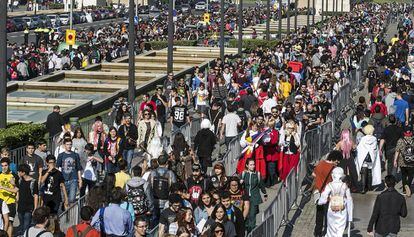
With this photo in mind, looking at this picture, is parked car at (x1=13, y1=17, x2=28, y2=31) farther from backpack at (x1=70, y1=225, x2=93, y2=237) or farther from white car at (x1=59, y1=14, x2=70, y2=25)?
backpack at (x1=70, y1=225, x2=93, y2=237)

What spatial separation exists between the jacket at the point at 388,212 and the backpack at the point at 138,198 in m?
3.13

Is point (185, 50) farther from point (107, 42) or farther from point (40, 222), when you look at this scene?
point (40, 222)

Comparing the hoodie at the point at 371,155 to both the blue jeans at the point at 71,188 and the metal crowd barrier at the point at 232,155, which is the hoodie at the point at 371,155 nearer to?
the metal crowd barrier at the point at 232,155

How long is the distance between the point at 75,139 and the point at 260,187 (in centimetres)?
469

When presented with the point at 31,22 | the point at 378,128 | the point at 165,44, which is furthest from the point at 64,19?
the point at 378,128

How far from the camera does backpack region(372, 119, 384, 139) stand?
26.3 metres

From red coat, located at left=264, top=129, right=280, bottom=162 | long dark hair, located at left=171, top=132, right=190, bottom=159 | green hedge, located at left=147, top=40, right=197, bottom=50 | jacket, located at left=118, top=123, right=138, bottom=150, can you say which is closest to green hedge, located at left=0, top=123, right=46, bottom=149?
jacket, located at left=118, top=123, right=138, bottom=150

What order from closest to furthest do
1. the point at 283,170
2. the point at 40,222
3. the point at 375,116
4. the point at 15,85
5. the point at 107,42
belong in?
the point at 40,222, the point at 283,170, the point at 375,116, the point at 15,85, the point at 107,42

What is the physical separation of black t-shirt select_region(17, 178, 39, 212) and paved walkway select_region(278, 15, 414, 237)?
3.89 meters

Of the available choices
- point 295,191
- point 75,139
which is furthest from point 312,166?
point 75,139

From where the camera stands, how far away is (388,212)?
18.2 m

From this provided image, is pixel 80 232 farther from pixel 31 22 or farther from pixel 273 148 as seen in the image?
pixel 31 22

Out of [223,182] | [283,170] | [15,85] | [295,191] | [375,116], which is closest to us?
[223,182]

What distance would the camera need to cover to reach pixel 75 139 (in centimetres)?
2308
